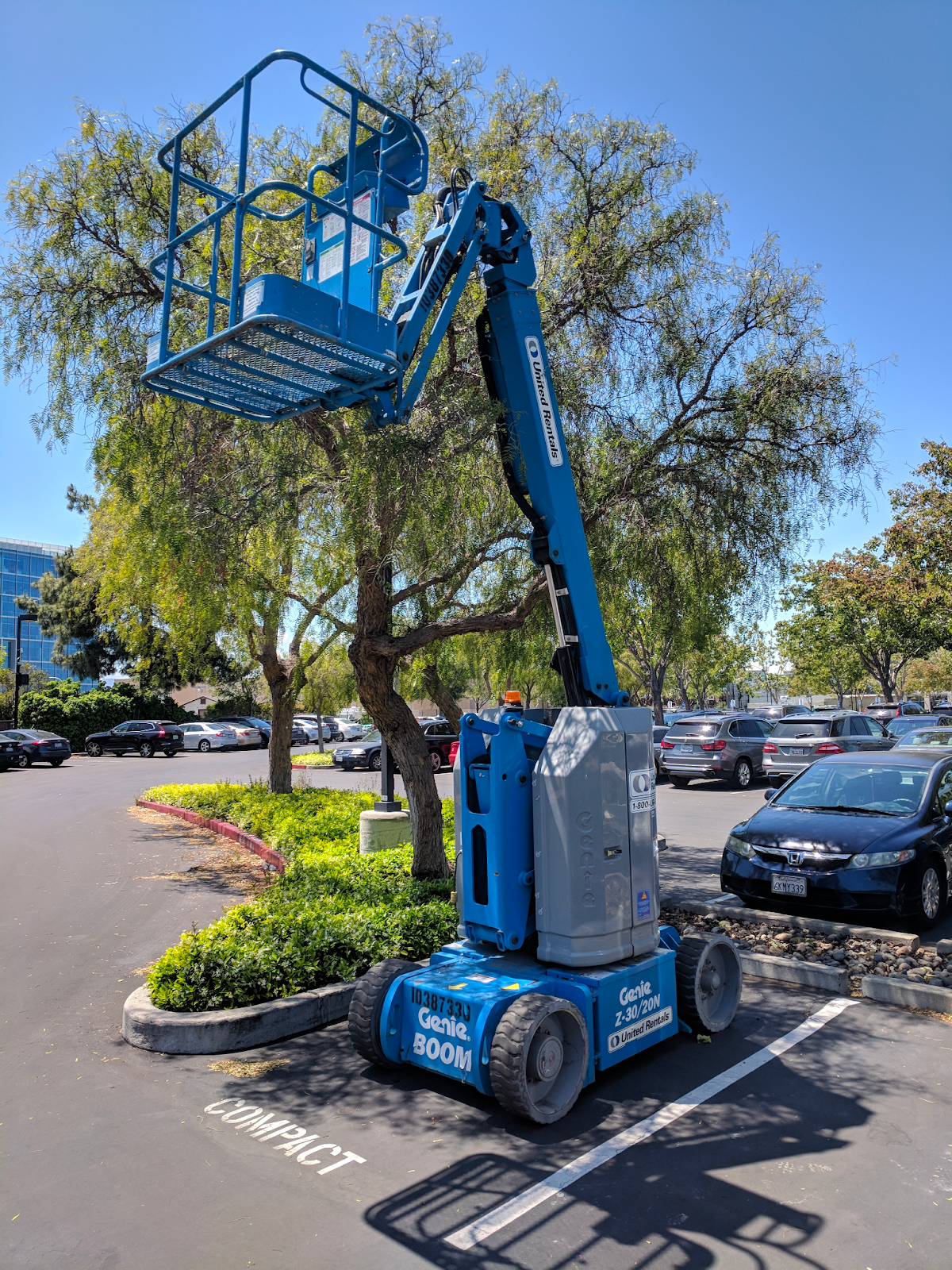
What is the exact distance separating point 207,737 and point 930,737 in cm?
3119

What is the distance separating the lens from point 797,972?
21.3ft

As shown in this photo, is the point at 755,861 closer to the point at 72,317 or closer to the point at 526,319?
the point at 526,319

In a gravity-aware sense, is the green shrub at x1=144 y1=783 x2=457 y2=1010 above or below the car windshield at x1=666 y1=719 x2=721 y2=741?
below

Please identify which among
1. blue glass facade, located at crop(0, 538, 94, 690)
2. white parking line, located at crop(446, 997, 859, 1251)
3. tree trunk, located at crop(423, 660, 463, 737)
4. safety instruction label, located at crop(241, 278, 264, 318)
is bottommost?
white parking line, located at crop(446, 997, 859, 1251)

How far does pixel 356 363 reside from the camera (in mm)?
3906

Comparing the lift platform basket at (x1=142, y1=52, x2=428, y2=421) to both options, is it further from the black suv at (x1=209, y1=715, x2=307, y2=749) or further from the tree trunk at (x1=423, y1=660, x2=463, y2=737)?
the black suv at (x1=209, y1=715, x2=307, y2=749)

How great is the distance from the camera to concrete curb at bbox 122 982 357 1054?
17.5ft

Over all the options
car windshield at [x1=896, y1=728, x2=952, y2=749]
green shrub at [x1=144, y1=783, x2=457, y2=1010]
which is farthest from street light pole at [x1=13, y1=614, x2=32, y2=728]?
car windshield at [x1=896, y1=728, x2=952, y2=749]

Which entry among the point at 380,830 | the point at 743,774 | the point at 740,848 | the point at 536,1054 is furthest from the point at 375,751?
the point at 536,1054

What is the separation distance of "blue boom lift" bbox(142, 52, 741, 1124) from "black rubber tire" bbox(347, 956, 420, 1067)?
0.01 metres

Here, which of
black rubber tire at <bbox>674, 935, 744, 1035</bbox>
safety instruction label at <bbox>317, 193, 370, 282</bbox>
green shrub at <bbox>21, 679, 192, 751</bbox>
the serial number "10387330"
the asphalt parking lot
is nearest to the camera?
the asphalt parking lot

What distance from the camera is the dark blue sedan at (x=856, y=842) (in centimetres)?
723

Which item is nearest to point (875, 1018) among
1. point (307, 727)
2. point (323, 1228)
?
point (323, 1228)

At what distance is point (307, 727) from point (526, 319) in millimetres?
43883
